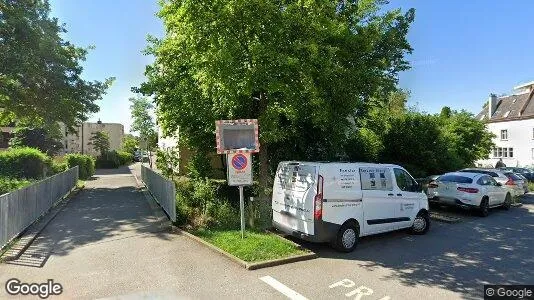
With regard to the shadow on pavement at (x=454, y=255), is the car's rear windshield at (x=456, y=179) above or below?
above

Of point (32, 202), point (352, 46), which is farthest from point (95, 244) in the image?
point (352, 46)

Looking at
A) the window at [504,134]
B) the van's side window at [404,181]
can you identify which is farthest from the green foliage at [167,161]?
the window at [504,134]

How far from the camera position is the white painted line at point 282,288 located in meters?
6.02

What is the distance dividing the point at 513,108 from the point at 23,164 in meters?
55.3

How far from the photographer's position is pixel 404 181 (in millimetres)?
10516

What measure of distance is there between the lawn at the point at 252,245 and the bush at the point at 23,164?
20.7 meters

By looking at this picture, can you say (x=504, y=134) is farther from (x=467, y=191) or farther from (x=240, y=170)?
(x=240, y=170)

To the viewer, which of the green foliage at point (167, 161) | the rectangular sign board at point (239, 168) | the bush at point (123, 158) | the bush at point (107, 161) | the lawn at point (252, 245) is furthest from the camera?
the bush at point (123, 158)

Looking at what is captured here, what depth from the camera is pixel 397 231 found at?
36.7 ft

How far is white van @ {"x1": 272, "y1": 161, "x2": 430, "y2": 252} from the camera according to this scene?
844cm

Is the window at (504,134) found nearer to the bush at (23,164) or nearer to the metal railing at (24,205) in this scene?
the bush at (23,164)

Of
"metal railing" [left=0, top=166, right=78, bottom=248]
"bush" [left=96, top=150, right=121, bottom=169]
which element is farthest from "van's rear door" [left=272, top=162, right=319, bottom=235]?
"bush" [left=96, top=150, right=121, bottom=169]

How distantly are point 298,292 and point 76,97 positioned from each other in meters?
21.9
